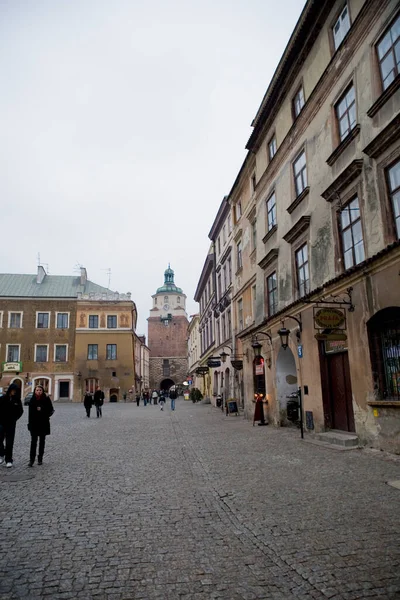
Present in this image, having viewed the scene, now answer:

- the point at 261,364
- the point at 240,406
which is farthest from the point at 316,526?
the point at 240,406

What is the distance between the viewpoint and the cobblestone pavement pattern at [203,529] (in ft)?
11.8

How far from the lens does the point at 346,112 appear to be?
11.7 m

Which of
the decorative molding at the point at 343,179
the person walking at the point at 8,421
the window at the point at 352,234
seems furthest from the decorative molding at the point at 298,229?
the person walking at the point at 8,421

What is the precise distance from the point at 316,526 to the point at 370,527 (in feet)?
1.96

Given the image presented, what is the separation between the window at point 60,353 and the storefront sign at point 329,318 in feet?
141

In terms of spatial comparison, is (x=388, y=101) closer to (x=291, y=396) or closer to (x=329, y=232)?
(x=329, y=232)

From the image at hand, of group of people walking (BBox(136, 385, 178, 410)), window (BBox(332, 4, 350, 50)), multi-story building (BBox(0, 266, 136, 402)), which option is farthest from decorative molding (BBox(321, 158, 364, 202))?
multi-story building (BBox(0, 266, 136, 402))

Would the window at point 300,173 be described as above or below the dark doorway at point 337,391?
above

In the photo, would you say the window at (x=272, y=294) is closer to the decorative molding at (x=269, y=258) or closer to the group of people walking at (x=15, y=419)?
the decorative molding at (x=269, y=258)

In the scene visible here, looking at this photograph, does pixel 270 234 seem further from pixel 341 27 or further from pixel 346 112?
pixel 341 27

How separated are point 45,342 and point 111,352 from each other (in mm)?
7563

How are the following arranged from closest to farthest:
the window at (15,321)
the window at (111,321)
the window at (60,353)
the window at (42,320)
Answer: the window at (60,353) < the window at (15,321) < the window at (42,320) < the window at (111,321)

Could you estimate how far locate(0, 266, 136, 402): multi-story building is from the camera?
47.7 meters

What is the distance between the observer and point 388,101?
948cm
